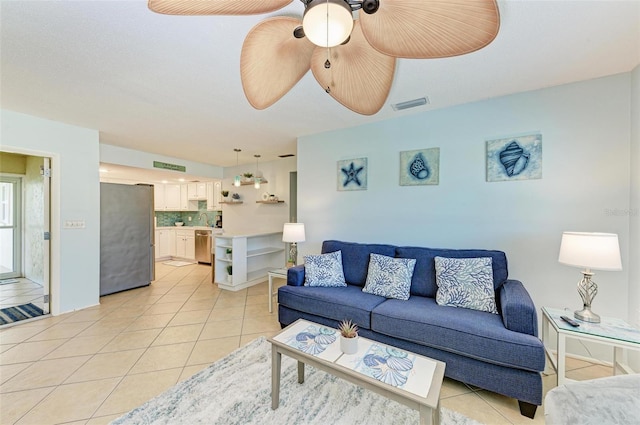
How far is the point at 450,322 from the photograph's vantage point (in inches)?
72.9

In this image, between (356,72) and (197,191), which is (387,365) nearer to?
(356,72)

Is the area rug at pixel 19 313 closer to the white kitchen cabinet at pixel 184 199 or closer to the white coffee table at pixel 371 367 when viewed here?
the white coffee table at pixel 371 367

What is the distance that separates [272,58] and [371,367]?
1.85 metres

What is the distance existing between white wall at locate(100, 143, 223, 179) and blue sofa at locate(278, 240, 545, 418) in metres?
3.85

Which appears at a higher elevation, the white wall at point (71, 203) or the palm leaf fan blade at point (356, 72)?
the palm leaf fan blade at point (356, 72)

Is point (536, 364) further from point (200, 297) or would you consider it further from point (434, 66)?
point (200, 297)

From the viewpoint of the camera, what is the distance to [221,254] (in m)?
4.43

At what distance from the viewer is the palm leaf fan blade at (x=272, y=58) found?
1.26 meters

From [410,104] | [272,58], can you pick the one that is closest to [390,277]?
[410,104]

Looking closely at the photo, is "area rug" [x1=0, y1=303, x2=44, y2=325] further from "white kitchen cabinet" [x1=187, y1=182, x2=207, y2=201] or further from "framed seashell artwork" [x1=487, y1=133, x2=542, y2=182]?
"framed seashell artwork" [x1=487, y1=133, x2=542, y2=182]

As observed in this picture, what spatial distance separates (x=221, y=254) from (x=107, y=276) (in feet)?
5.69

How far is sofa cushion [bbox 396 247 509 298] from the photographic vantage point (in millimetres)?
2266

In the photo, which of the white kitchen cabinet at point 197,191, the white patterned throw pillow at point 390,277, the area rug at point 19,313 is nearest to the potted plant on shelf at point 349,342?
the white patterned throw pillow at point 390,277

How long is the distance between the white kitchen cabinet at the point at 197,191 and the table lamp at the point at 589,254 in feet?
22.8
